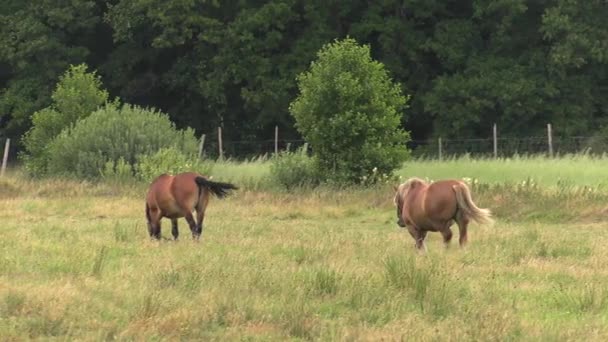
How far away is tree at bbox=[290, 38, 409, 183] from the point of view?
20109 mm

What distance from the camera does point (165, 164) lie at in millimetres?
21422

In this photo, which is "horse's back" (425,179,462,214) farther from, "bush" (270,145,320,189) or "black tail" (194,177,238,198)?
"bush" (270,145,320,189)

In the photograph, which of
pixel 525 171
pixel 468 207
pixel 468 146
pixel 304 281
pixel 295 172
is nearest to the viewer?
pixel 304 281

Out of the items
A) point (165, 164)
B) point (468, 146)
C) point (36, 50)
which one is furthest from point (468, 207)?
point (36, 50)

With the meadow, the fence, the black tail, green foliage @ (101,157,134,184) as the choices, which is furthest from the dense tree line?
the black tail

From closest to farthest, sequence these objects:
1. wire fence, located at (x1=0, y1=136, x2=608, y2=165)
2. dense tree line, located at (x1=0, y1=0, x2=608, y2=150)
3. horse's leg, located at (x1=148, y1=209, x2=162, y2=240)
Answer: horse's leg, located at (x1=148, y1=209, x2=162, y2=240) < wire fence, located at (x1=0, y1=136, x2=608, y2=165) < dense tree line, located at (x1=0, y1=0, x2=608, y2=150)

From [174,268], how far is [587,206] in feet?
33.4

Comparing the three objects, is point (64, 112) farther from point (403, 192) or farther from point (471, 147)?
point (471, 147)

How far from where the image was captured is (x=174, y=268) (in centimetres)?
820

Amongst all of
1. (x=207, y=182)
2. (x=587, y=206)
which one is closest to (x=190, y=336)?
(x=207, y=182)

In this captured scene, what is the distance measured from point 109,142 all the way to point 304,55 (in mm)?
20078

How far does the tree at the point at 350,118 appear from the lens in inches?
792

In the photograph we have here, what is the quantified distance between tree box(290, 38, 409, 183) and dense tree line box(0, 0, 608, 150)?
18482mm

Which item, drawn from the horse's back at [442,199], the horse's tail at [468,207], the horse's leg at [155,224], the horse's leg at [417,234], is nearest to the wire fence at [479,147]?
the horse's leg at [155,224]
